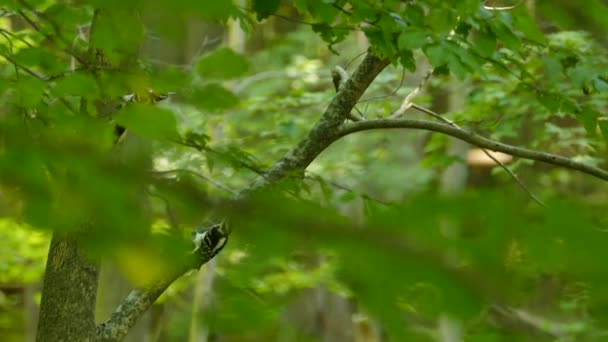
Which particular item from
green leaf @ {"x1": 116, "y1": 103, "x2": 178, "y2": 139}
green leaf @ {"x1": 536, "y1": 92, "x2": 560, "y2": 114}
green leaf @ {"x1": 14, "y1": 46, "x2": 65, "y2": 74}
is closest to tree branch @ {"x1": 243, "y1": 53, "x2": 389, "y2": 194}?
green leaf @ {"x1": 536, "y1": 92, "x2": 560, "y2": 114}

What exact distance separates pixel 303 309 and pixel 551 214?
39.8 ft

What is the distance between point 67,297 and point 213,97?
2.12 meters

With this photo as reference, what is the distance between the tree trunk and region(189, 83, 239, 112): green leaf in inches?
79.0

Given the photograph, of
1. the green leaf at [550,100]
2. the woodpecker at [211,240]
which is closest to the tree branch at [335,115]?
the woodpecker at [211,240]

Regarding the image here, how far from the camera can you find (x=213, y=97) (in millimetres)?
1365

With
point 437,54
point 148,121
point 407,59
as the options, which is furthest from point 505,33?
point 148,121

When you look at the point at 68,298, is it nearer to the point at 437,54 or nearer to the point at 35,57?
the point at 35,57

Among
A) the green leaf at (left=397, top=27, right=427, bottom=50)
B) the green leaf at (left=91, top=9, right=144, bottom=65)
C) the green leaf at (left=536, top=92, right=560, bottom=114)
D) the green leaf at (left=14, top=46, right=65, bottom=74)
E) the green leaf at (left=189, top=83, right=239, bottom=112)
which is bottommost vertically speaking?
the green leaf at (left=14, top=46, right=65, bottom=74)

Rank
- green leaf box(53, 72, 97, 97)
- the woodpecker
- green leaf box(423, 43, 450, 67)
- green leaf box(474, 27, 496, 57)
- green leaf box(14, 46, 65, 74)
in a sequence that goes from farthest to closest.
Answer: the woodpecker < green leaf box(474, 27, 496, 57) < green leaf box(423, 43, 450, 67) < green leaf box(14, 46, 65, 74) < green leaf box(53, 72, 97, 97)

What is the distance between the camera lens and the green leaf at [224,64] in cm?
128

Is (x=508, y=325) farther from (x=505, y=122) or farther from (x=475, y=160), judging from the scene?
(x=475, y=160)

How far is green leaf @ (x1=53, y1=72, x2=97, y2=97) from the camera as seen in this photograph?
5.82ft

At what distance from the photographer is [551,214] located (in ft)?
2.86

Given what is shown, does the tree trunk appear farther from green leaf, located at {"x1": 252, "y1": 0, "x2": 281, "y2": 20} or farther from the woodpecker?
green leaf, located at {"x1": 252, "y1": 0, "x2": 281, "y2": 20}
